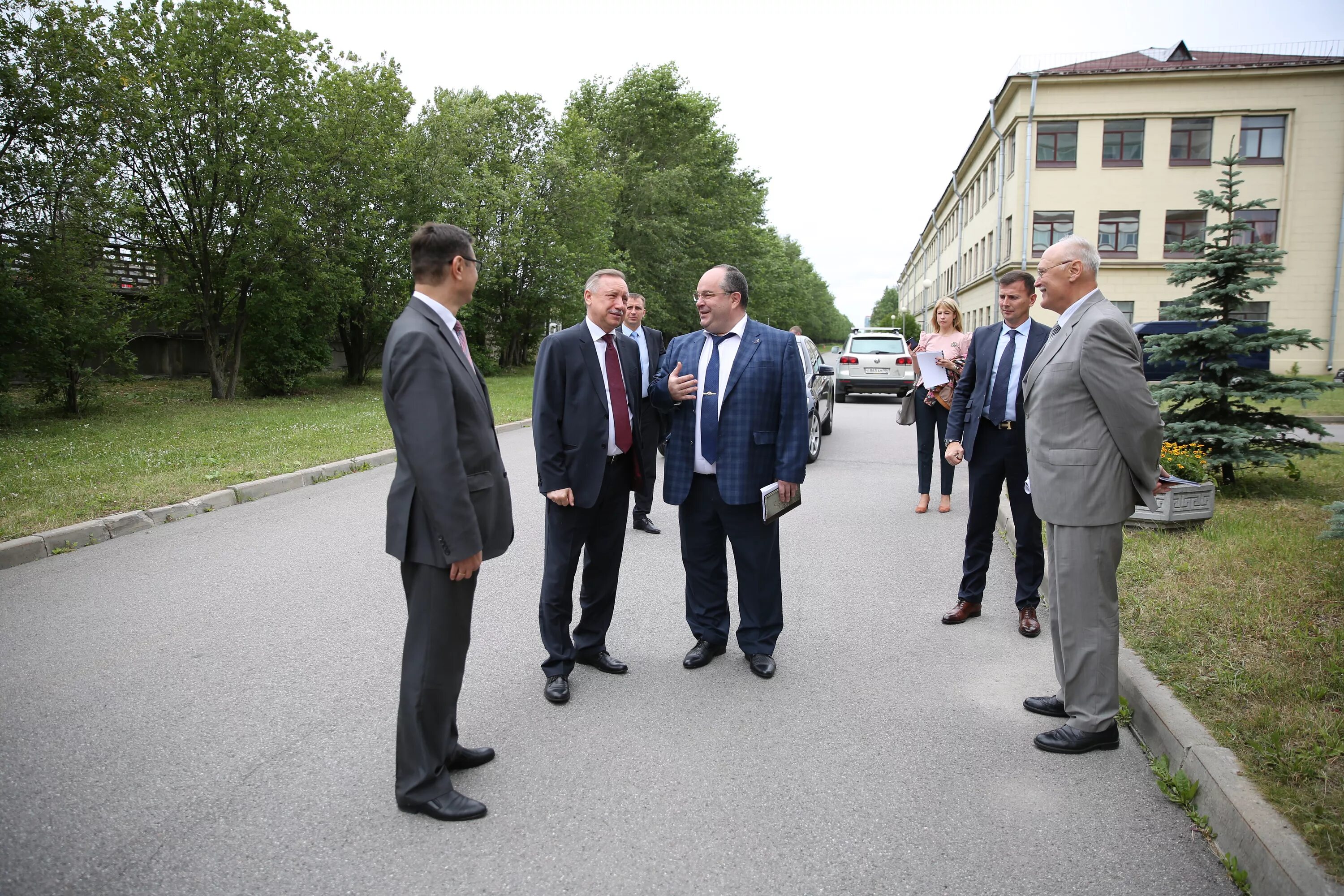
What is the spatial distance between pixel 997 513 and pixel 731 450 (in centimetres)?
178

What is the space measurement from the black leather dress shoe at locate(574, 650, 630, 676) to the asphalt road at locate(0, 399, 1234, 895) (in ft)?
0.19

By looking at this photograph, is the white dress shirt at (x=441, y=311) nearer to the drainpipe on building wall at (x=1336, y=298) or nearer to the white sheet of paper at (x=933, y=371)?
the white sheet of paper at (x=933, y=371)

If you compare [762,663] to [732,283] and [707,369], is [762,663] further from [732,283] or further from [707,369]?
[732,283]

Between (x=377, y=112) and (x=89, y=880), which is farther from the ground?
(x=377, y=112)

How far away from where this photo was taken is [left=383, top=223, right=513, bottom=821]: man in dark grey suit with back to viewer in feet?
9.06

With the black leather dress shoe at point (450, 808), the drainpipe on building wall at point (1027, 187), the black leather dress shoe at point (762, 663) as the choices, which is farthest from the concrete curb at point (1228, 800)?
the drainpipe on building wall at point (1027, 187)

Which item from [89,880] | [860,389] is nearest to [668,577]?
[89,880]

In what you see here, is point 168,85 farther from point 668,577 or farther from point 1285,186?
point 1285,186

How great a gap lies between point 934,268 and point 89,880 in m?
79.9

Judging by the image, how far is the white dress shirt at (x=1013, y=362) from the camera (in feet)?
16.3

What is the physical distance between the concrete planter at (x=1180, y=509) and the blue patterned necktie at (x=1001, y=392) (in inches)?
102

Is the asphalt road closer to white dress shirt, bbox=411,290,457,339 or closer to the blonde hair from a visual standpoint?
white dress shirt, bbox=411,290,457,339

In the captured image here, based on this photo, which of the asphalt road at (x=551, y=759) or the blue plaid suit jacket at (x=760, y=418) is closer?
the asphalt road at (x=551, y=759)

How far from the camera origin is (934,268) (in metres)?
76.1
